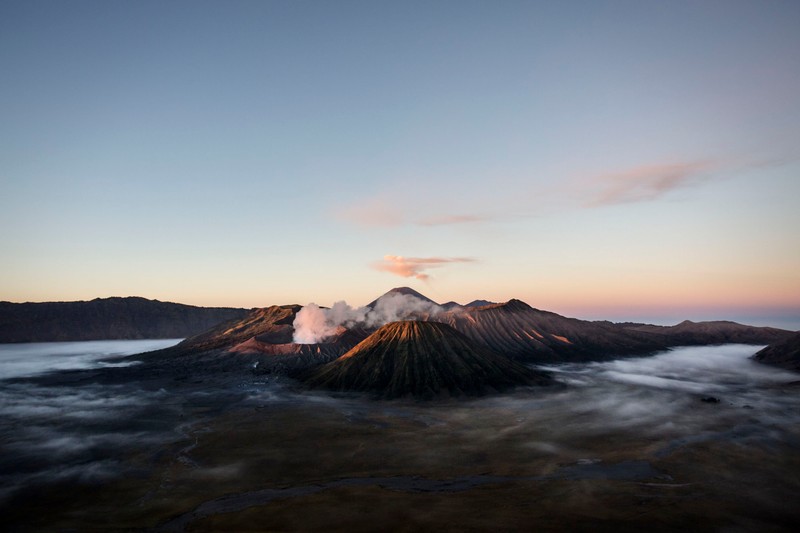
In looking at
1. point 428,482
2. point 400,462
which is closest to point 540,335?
point 400,462

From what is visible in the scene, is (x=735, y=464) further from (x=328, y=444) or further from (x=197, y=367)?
(x=197, y=367)

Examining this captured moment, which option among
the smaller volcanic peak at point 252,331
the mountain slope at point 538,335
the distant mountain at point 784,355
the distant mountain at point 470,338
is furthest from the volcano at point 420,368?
the distant mountain at point 784,355

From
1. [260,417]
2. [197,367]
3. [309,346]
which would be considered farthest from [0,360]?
[260,417]

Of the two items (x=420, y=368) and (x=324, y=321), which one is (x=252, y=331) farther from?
(x=420, y=368)

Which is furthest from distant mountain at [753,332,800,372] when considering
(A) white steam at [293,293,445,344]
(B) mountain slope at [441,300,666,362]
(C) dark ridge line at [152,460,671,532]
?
(A) white steam at [293,293,445,344]

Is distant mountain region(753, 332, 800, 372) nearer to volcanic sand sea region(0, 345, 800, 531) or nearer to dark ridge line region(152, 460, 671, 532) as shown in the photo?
volcanic sand sea region(0, 345, 800, 531)

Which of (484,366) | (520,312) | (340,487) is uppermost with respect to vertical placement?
(520,312)

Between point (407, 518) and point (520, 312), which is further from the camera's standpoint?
point (520, 312)
